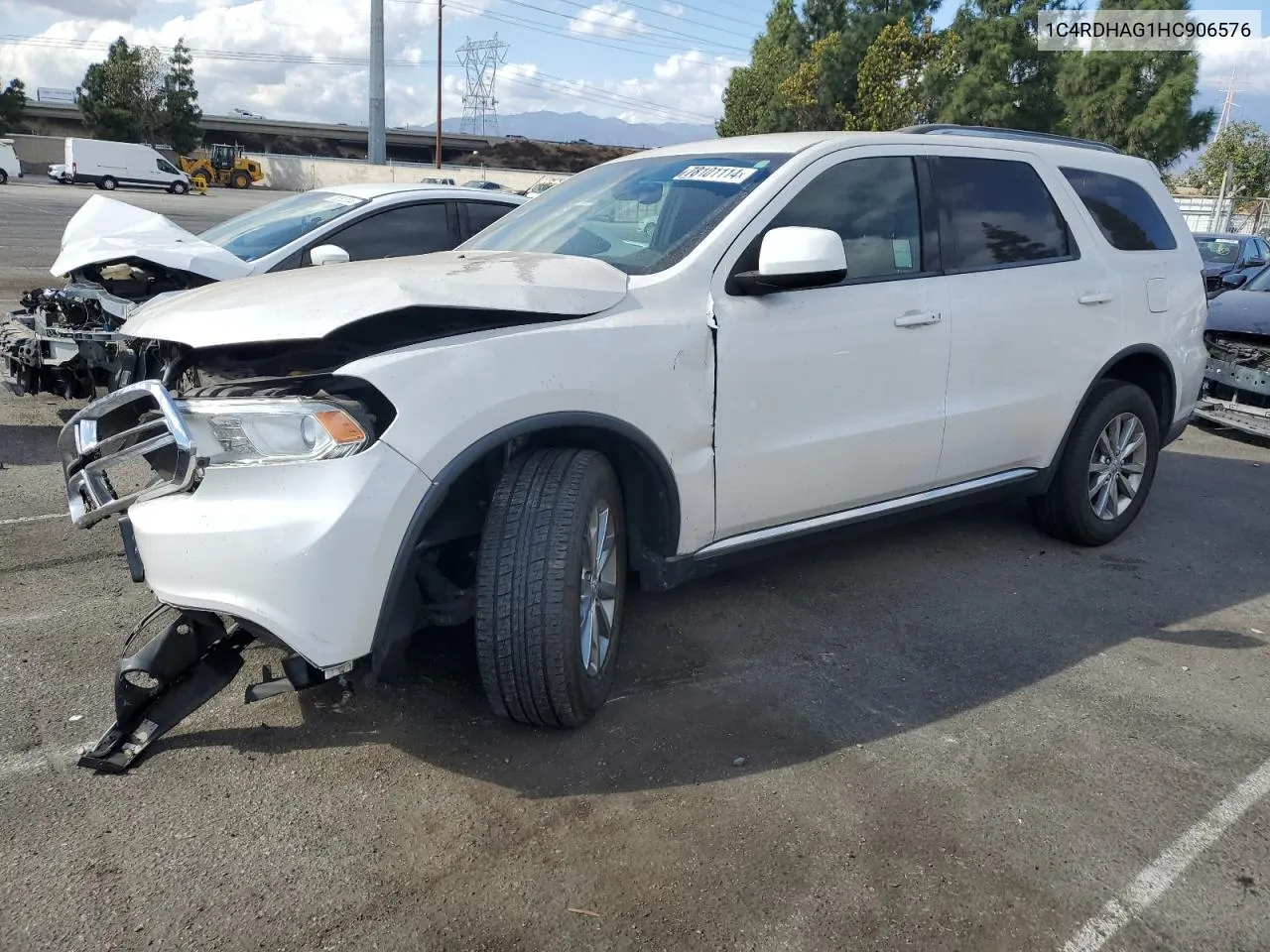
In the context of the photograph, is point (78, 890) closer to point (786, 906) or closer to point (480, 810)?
point (480, 810)

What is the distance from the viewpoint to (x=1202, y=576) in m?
4.90

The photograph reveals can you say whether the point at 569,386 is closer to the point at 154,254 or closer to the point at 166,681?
the point at 166,681

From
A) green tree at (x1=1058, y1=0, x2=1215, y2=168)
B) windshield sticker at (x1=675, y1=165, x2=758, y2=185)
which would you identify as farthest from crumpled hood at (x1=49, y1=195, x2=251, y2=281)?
green tree at (x1=1058, y1=0, x2=1215, y2=168)

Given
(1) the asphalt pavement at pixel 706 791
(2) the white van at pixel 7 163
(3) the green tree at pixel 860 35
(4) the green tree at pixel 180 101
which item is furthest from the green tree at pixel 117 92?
(1) the asphalt pavement at pixel 706 791

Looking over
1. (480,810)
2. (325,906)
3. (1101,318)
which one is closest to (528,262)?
(480,810)

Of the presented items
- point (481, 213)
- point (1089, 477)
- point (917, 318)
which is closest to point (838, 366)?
point (917, 318)

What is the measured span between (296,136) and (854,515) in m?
93.9

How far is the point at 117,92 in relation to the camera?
6250 centimetres

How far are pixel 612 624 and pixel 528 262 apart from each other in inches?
48.5

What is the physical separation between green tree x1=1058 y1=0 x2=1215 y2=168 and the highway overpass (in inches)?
2312

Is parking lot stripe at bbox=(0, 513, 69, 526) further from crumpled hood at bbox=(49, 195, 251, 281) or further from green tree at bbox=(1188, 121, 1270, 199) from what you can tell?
green tree at bbox=(1188, 121, 1270, 199)

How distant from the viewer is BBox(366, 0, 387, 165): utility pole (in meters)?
27.3

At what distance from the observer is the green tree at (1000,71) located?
3422cm

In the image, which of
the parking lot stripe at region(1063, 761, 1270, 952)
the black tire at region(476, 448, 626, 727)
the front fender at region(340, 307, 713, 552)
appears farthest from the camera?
the black tire at region(476, 448, 626, 727)
